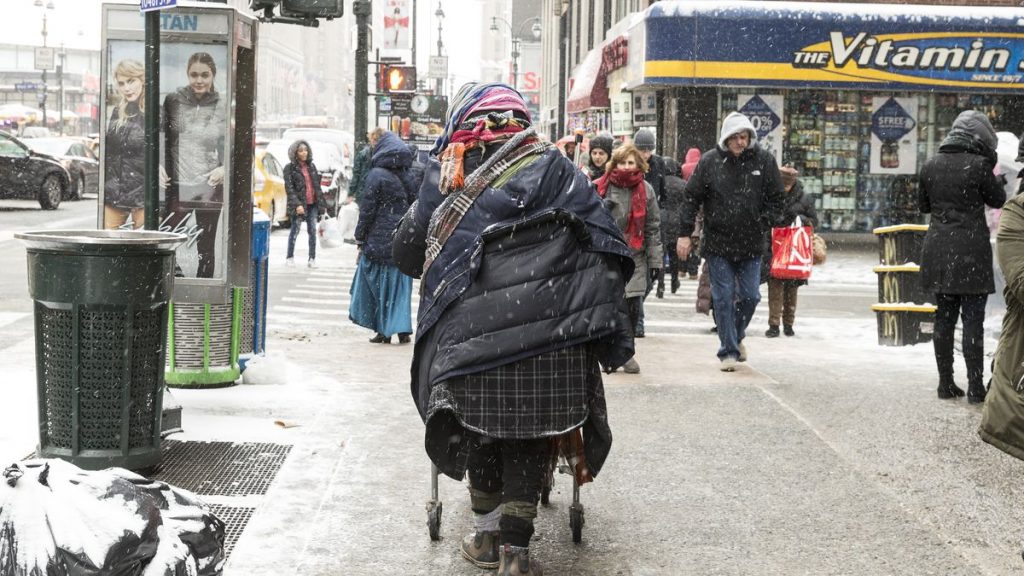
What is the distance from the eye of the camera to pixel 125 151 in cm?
779

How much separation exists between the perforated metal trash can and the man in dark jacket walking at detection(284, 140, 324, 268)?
9417mm

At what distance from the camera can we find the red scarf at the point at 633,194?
971 centimetres

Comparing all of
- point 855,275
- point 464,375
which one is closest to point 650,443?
point 464,375

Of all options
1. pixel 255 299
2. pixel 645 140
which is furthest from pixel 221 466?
pixel 645 140

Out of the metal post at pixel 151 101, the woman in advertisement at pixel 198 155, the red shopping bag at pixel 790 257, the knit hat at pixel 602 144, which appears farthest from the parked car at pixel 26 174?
the metal post at pixel 151 101

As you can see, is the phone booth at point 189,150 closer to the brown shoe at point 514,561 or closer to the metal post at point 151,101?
the metal post at point 151,101

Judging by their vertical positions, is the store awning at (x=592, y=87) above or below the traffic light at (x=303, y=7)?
above

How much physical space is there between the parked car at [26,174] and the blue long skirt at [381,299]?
17883 millimetres

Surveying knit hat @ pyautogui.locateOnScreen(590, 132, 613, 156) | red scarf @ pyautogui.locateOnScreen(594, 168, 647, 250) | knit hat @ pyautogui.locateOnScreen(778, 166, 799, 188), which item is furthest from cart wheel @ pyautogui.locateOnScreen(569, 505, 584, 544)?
knit hat @ pyautogui.locateOnScreen(778, 166, 799, 188)

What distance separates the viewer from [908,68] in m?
22.1

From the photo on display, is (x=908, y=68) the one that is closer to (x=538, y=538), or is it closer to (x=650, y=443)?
(x=650, y=443)

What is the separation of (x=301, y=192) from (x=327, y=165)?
9.71 m

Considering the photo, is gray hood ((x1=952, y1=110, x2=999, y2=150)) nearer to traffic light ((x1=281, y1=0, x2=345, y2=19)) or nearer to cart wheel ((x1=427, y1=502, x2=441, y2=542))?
cart wheel ((x1=427, y1=502, x2=441, y2=542))

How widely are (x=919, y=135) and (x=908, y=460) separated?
17363mm
